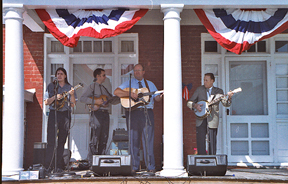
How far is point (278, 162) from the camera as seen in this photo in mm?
8125

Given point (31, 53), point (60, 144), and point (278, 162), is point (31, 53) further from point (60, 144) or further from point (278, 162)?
point (278, 162)

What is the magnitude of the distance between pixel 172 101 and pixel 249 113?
2.85 m

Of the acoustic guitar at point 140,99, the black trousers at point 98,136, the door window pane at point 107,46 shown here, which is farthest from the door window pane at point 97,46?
the acoustic guitar at point 140,99

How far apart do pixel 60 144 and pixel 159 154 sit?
234 cm

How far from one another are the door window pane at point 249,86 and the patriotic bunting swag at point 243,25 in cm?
201

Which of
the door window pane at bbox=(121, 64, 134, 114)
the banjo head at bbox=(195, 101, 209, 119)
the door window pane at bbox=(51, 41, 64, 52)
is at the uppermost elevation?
the door window pane at bbox=(51, 41, 64, 52)

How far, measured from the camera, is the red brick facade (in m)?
8.10

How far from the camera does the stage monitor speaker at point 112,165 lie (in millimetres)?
5875

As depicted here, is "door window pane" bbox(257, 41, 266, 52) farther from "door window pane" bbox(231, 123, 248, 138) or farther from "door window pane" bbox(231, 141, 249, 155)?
"door window pane" bbox(231, 141, 249, 155)

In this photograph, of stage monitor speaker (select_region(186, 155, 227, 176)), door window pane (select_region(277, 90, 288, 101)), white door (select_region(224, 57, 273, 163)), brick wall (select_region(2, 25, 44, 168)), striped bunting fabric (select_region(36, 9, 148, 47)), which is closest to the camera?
stage monitor speaker (select_region(186, 155, 227, 176))

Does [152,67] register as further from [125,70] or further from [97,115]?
[97,115]

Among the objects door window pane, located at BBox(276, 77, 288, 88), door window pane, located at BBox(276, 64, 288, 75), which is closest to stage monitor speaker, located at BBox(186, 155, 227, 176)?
door window pane, located at BBox(276, 77, 288, 88)

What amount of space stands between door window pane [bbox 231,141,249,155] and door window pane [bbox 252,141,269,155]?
0.17 metres

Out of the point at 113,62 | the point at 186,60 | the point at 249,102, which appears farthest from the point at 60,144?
the point at 249,102
